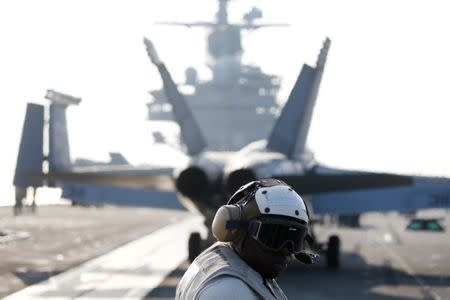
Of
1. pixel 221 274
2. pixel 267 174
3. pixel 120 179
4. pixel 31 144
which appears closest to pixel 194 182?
pixel 267 174

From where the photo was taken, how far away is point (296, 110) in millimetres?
26844

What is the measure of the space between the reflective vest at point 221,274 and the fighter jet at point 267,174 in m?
17.4

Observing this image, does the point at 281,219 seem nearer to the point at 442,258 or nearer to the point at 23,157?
the point at 23,157

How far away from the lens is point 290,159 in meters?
26.1

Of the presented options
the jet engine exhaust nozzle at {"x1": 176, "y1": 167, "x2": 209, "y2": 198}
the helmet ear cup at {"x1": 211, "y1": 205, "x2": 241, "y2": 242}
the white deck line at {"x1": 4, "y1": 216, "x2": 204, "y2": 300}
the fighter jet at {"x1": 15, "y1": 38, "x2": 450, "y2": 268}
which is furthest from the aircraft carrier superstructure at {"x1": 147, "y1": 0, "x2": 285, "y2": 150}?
the helmet ear cup at {"x1": 211, "y1": 205, "x2": 241, "y2": 242}

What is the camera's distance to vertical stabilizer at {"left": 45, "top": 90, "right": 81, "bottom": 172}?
3241cm

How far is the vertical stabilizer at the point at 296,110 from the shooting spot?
87.4ft

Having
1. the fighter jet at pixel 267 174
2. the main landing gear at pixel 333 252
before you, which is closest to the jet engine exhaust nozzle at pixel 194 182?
the fighter jet at pixel 267 174

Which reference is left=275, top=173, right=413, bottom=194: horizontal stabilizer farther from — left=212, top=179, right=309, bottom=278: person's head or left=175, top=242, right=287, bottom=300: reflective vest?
left=175, top=242, right=287, bottom=300: reflective vest

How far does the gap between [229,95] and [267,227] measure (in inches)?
5444

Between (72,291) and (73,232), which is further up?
(72,291)

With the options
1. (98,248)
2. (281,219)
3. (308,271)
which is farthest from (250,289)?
(98,248)

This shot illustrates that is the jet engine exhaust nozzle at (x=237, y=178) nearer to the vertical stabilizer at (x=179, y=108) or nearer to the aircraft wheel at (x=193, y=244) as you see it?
the vertical stabilizer at (x=179, y=108)

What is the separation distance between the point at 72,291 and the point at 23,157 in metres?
10.7
